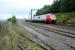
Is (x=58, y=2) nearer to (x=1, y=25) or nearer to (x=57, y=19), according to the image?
(x=57, y=19)

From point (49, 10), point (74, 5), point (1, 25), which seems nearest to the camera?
point (1, 25)

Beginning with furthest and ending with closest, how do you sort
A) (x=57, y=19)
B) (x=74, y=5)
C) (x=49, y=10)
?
1. (x=49, y=10)
2. (x=57, y=19)
3. (x=74, y=5)

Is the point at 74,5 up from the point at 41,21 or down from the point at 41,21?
up

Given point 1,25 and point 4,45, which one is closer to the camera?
point 4,45

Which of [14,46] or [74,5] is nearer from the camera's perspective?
[14,46]

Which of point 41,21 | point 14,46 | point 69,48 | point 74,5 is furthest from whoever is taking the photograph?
point 41,21

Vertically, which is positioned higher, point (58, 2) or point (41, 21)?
point (58, 2)

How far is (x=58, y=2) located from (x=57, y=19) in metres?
7.64

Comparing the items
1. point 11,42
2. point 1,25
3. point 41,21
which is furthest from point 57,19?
point 11,42

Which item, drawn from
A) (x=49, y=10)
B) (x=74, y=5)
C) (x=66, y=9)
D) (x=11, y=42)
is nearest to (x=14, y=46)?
(x=11, y=42)

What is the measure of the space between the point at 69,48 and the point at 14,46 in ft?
12.4

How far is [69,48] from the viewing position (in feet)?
59.7

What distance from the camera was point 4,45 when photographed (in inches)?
607

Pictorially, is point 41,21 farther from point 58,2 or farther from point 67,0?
point 67,0
